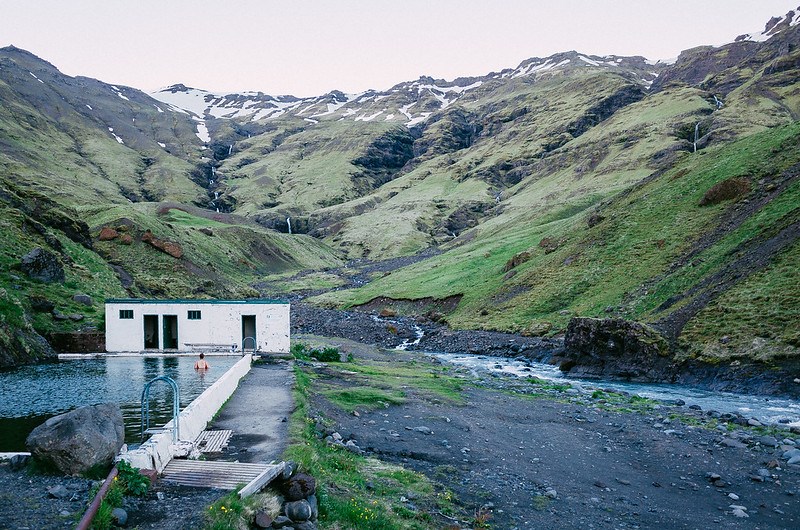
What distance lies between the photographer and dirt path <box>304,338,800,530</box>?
15.3 metres

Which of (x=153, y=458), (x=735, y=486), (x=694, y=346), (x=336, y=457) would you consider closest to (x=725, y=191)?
(x=694, y=346)

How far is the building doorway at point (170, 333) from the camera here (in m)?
41.4

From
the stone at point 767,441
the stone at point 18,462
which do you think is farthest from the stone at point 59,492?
the stone at point 767,441

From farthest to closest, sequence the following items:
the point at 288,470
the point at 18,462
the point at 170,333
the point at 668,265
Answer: the point at 668,265 → the point at 170,333 → the point at 18,462 → the point at 288,470

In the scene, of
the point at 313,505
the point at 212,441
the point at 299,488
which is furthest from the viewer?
the point at 212,441

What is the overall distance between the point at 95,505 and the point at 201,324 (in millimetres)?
31997

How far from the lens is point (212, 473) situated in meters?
13.0

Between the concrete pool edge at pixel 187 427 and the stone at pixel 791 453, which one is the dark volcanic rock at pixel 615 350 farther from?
the concrete pool edge at pixel 187 427

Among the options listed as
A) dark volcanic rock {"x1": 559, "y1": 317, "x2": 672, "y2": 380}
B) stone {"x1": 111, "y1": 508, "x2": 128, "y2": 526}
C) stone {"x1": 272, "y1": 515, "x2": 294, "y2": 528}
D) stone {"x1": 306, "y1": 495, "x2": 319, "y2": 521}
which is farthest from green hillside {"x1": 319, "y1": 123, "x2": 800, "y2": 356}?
stone {"x1": 111, "y1": 508, "x2": 128, "y2": 526}

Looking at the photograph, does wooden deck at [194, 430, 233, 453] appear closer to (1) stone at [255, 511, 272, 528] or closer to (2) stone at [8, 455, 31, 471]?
(2) stone at [8, 455, 31, 471]

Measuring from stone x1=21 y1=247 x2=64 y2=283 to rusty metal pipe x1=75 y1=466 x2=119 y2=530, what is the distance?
127 ft

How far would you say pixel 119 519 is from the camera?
10.2m

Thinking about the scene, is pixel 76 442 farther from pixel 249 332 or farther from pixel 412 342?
pixel 412 342

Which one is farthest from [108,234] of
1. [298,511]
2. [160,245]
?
[298,511]
